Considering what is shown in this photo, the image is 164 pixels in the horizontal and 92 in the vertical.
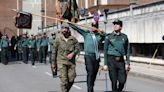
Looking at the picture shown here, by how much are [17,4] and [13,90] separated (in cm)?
6216

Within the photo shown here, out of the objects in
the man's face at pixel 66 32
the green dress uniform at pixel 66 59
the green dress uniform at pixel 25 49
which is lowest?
the green dress uniform at pixel 25 49

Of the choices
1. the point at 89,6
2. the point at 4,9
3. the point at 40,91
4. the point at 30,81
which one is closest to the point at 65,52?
the point at 40,91

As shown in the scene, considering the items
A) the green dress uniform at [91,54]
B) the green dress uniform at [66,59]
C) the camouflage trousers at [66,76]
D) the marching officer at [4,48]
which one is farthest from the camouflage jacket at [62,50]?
the marching officer at [4,48]

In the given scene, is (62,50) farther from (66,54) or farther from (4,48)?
(4,48)

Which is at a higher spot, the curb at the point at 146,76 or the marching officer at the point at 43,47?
the marching officer at the point at 43,47

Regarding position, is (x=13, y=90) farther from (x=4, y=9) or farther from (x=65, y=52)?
(x=4, y=9)

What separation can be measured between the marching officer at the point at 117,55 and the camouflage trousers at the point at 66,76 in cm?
94

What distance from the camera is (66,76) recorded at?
11.6 metres

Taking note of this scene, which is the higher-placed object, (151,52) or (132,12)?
(132,12)

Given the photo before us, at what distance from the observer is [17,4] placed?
3009 inches

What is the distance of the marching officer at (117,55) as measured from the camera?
433 inches

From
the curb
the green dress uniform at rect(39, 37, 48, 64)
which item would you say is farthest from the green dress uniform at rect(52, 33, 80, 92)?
the green dress uniform at rect(39, 37, 48, 64)

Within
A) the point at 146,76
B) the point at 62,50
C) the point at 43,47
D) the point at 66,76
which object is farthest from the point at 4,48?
the point at 66,76

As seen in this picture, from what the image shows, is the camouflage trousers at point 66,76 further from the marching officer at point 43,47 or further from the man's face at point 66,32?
the marching officer at point 43,47
